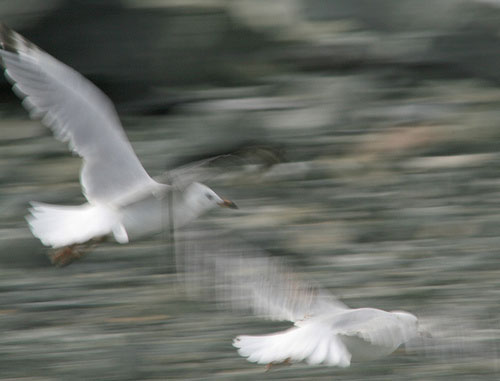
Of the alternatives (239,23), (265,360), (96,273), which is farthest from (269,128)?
(265,360)

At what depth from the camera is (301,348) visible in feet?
8.14

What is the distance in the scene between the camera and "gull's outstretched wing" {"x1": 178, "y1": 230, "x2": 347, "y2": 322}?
2.68 metres

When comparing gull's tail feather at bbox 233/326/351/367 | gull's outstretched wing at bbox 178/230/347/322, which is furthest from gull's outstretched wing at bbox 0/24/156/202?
gull's tail feather at bbox 233/326/351/367

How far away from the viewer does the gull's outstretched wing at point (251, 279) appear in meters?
2.68

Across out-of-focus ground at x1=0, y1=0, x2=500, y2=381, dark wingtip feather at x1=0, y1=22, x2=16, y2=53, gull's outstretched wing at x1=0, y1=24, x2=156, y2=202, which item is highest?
dark wingtip feather at x1=0, y1=22, x2=16, y2=53

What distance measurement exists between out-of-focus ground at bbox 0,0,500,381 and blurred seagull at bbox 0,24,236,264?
0.90 feet

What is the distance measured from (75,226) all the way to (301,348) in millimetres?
706

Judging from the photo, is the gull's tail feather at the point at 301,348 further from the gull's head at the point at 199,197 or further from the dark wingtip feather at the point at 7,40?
the dark wingtip feather at the point at 7,40

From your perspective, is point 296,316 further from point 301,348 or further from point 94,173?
point 94,173

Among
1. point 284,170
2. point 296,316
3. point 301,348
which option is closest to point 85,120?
point 296,316

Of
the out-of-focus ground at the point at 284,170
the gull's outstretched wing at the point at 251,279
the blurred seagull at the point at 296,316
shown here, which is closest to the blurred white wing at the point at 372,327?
the blurred seagull at the point at 296,316

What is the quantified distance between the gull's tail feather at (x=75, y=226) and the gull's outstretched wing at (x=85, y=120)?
1.9 inches

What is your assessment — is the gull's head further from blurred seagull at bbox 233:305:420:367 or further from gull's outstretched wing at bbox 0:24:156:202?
blurred seagull at bbox 233:305:420:367

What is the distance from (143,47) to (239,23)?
0.35 meters
